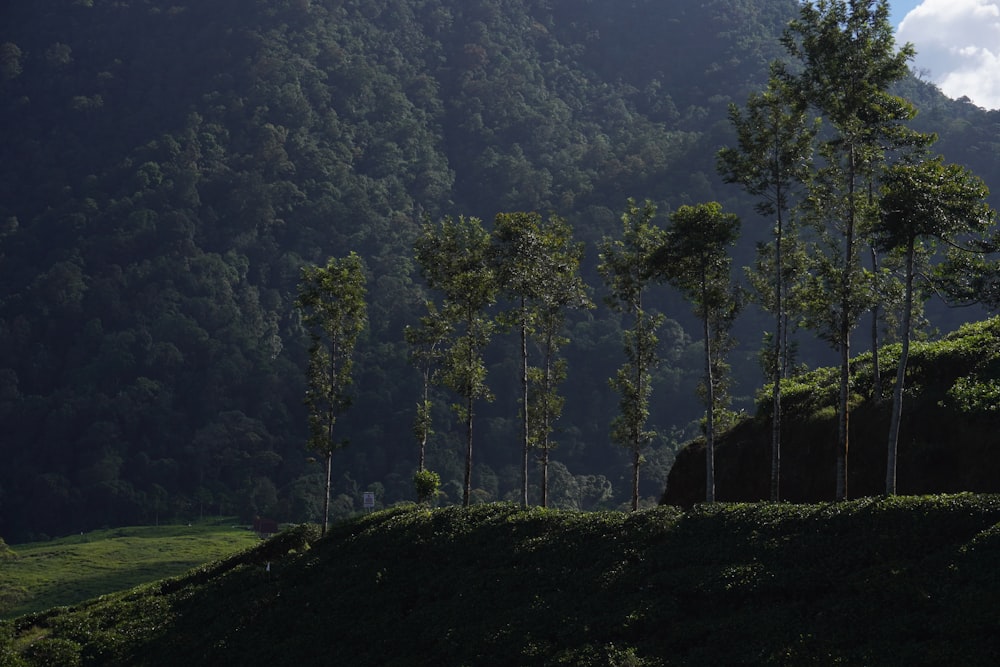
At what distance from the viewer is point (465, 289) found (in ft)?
154

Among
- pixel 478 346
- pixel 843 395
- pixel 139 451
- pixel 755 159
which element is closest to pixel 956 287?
pixel 843 395

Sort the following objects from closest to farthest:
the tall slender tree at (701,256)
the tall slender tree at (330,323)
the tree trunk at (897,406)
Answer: the tree trunk at (897,406) < the tall slender tree at (701,256) < the tall slender tree at (330,323)

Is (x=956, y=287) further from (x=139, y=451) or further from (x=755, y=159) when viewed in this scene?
(x=139, y=451)

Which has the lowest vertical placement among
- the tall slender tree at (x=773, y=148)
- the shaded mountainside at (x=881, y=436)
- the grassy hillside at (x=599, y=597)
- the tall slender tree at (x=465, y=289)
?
the grassy hillside at (x=599, y=597)

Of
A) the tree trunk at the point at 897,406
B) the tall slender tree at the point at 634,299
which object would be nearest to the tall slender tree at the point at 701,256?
the tall slender tree at the point at 634,299

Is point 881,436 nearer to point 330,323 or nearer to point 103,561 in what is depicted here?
point 330,323

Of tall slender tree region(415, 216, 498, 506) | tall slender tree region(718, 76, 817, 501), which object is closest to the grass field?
tall slender tree region(415, 216, 498, 506)

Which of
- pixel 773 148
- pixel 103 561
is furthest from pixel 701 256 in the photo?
pixel 103 561

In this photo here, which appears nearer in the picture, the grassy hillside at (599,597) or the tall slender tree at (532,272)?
the grassy hillside at (599,597)

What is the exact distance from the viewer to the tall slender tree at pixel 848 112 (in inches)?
1254

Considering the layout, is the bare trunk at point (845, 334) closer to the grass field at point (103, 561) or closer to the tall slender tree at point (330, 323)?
the tall slender tree at point (330, 323)

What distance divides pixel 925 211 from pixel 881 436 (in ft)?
31.7

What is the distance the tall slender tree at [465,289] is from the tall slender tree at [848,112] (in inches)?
667

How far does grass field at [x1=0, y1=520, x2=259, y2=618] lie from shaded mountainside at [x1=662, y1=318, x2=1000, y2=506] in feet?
143
